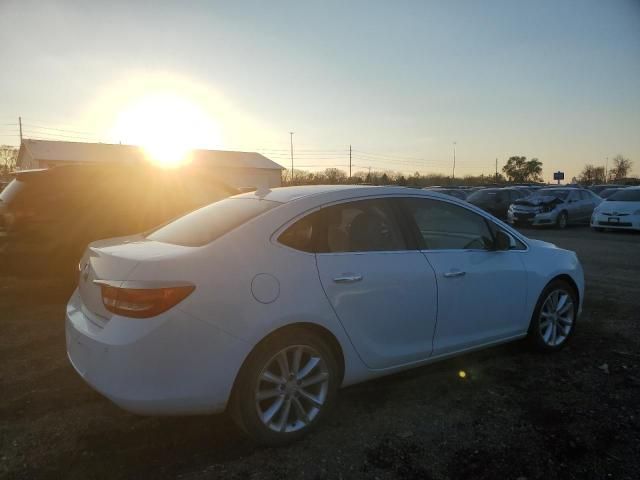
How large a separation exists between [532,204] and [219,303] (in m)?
18.1

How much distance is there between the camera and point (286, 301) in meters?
2.67

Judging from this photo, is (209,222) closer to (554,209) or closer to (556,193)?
(554,209)

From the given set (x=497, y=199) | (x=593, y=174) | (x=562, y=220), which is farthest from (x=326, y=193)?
(x=593, y=174)

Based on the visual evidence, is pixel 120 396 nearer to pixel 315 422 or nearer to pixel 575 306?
pixel 315 422

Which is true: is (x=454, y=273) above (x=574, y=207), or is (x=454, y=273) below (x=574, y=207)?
above

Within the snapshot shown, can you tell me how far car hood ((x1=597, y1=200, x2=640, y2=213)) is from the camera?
15548mm

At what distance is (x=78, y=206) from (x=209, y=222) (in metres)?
3.35

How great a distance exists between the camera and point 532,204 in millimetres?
18203

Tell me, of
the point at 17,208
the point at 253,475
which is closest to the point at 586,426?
the point at 253,475

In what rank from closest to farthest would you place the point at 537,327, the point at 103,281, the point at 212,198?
1. the point at 103,281
2. the point at 537,327
3. the point at 212,198

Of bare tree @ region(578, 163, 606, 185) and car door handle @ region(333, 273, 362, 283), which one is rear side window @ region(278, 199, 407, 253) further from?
bare tree @ region(578, 163, 606, 185)

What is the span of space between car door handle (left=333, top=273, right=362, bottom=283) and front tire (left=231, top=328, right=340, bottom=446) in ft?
1.21

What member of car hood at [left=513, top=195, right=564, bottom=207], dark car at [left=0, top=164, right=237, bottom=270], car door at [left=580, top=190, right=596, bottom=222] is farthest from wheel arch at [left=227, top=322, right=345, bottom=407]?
car door at [left=580, top=190, right=596, bottom=222]

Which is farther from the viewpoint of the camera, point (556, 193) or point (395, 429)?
point (556, 193)
